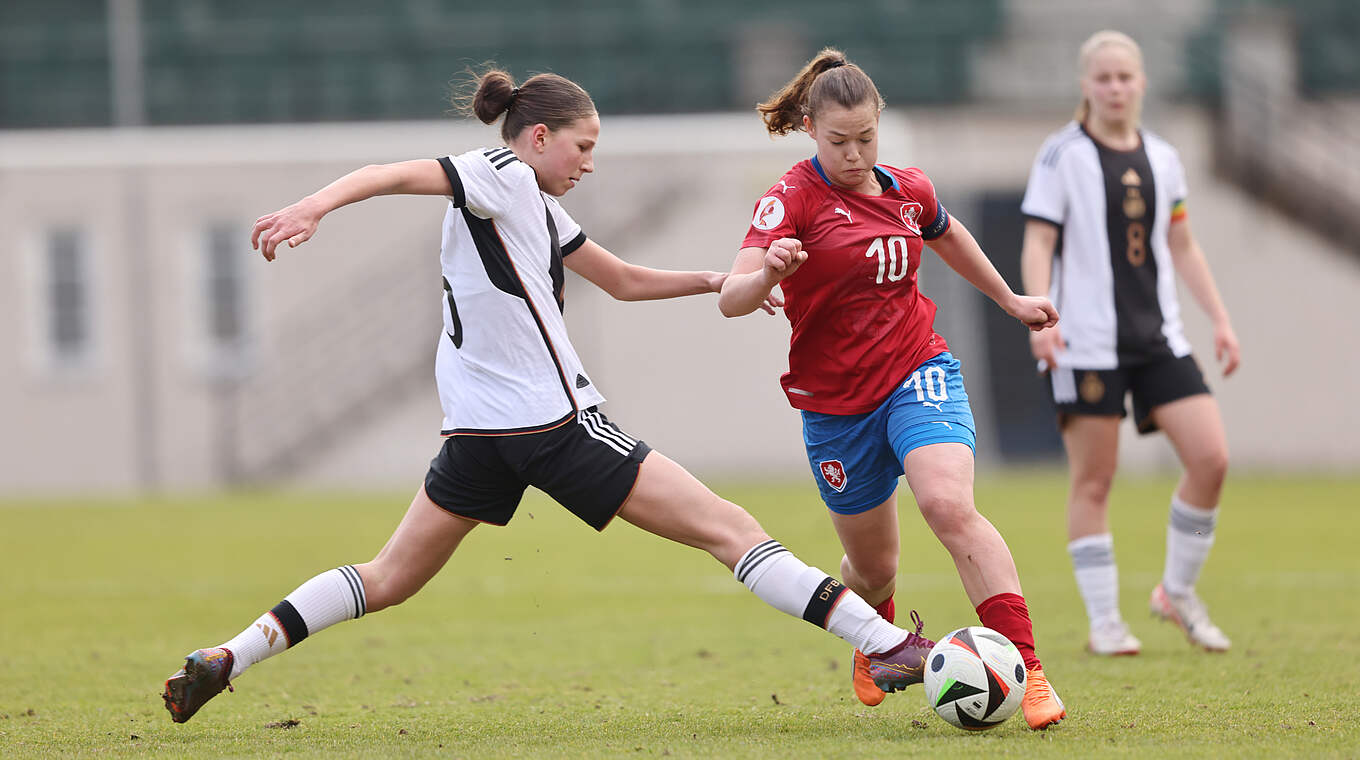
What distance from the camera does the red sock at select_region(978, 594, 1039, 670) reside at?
4.44 metres

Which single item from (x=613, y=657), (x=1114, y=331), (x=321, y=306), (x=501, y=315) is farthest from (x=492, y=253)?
(x=321, y=306)

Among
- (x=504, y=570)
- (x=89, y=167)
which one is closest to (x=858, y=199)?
(x=504, y=570)

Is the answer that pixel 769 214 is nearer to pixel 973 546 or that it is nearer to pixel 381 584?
pixel 973 546

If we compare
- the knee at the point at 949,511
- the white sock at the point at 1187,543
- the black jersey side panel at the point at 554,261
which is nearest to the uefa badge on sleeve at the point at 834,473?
the knee at the point at 949,511

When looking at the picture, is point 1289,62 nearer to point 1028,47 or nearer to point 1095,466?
point 1028,47

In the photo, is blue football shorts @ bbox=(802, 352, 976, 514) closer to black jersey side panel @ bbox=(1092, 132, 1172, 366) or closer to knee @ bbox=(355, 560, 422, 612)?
knee @ bbox=(355, 560, 422, 612)

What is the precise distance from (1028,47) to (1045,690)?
23.0m

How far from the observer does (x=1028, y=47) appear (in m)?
25.9

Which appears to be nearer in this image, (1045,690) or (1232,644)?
(1045,690)

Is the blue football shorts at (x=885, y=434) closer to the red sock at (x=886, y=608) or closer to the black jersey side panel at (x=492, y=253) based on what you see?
the red sock at (x=886, y=608)

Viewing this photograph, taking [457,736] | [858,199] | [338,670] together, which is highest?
[858,199]

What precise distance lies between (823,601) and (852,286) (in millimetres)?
956

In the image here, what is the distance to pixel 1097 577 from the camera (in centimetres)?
620

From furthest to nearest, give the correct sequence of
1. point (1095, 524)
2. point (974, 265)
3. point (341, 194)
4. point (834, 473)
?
point (1095, 524) < point (974, 265) < point (834, 473) < point (341, 194)
